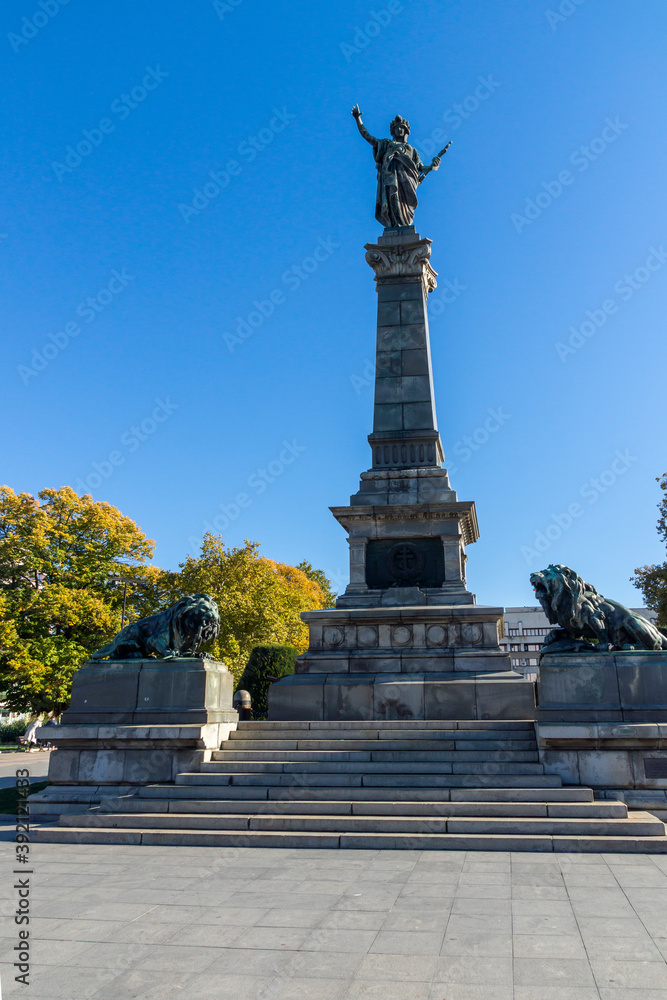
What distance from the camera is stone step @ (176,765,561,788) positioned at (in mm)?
10359

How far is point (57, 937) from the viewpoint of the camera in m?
5.70

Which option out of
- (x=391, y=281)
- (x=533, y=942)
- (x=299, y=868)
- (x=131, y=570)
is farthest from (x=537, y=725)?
(x=131, y=570)

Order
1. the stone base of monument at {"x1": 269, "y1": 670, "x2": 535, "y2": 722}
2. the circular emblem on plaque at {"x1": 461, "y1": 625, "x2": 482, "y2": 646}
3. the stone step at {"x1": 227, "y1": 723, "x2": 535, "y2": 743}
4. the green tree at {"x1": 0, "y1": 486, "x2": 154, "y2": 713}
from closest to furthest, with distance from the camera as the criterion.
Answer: the stone step at {"x1": 227, "y1": 723, "x2": 535, "y2": 743} → the stone base of monument at {"x1": 269, "y1": 670, "x2": 535, "y2": 722} → the circular emblem on plaque at {"x1": 461, "y1": 625, "x2": 482, "y2": 646} → the green tree at {"x1": 0, "y1": 486, "x2": 154, "y2": 713}

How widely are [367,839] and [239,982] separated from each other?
464cm

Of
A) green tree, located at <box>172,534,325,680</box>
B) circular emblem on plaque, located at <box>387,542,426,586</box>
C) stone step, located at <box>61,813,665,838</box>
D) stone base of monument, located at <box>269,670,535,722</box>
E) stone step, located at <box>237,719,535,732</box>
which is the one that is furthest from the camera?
green tree, located at <box>172,534,325,680</box>

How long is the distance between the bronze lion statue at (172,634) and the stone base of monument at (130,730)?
0.90ft

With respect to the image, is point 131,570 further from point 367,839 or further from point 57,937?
point 57,937

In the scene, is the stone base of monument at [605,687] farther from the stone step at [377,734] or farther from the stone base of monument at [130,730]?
the stone base of monument at [130,730]

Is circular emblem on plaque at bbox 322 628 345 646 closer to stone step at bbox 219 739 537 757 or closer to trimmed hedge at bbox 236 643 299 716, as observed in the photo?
stone step at bbox 219 739 537 757

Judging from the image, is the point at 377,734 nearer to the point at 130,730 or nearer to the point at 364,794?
the point at 364,794

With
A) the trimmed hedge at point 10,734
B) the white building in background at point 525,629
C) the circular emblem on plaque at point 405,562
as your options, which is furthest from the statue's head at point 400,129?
the white building in background at point 525,629

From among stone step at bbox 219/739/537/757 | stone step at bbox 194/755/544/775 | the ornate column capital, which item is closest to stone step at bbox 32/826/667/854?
stone step at bbox 194/755/544/775

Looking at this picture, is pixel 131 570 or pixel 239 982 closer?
pixel 239 982

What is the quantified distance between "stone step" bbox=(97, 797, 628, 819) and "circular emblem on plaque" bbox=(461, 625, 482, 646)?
603 centimetres
